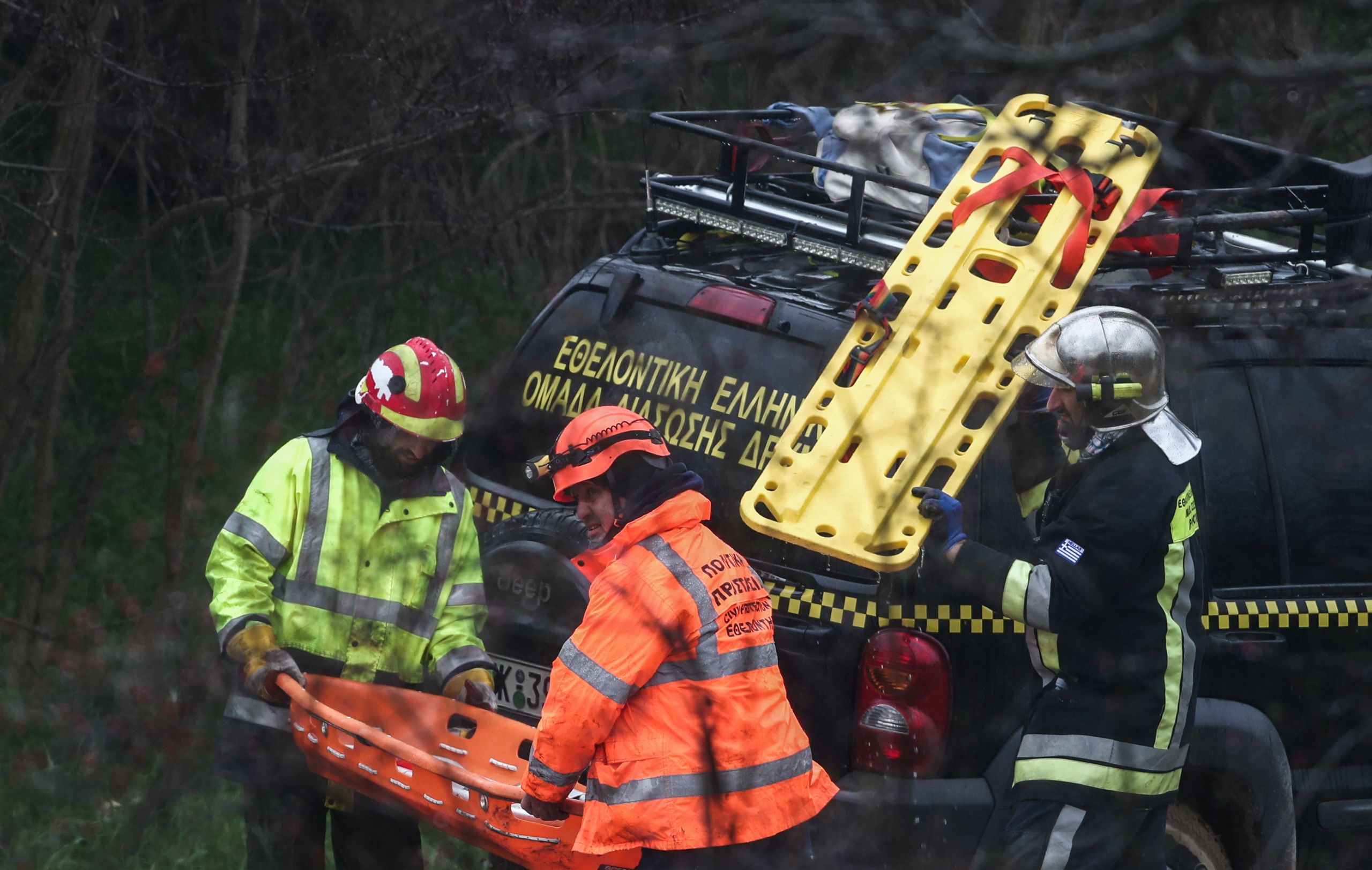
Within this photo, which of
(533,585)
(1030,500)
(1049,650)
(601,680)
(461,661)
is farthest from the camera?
(533,585)

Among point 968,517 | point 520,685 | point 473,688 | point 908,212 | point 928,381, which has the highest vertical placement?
point 908,212

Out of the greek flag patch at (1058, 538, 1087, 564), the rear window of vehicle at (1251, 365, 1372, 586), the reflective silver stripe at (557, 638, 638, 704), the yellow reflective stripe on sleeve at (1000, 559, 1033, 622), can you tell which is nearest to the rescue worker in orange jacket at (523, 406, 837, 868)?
the reflective silver stripe at (557, 638, 638, 704)

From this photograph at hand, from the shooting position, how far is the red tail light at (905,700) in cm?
388

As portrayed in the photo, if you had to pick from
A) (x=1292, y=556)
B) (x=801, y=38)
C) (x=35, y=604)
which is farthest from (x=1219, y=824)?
(x=35, y=604)

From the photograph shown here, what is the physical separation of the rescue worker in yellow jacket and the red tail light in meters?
1.10

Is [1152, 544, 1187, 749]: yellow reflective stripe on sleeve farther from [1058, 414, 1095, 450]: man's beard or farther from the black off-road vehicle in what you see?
the black off-road vehicle

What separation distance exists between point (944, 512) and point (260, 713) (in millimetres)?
1981

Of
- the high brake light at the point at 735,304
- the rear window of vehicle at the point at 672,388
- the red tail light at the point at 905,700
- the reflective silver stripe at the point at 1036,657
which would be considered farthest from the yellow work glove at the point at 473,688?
the reflective silver stripe at the point at 1036,657

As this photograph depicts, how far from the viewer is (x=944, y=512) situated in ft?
12.1

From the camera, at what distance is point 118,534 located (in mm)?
8547

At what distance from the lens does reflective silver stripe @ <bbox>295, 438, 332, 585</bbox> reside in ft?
13.9

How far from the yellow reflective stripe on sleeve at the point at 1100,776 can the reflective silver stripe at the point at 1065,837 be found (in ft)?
0.24

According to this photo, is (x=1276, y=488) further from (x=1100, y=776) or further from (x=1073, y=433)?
(x=1100, y=776)

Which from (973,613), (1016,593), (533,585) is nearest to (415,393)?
(533,585)
